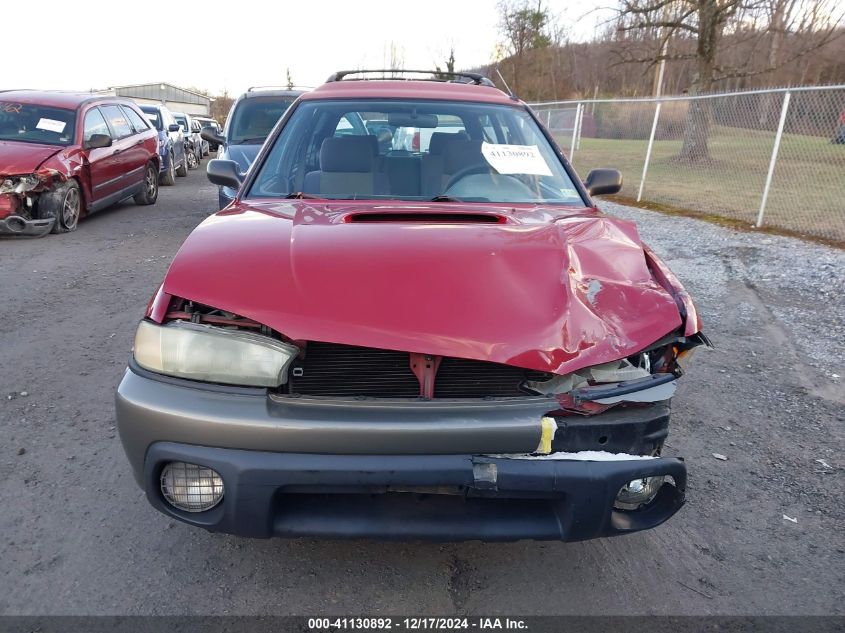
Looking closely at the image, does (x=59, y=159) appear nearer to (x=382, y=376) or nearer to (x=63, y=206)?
(x=63, y=206)

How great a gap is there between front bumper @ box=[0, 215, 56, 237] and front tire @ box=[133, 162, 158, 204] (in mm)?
3096

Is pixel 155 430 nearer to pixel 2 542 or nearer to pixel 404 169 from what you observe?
pixel 2 542

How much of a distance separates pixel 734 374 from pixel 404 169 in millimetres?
2618

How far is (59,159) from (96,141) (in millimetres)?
778

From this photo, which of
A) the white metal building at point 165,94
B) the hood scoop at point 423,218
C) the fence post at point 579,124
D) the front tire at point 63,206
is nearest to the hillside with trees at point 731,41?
the fence post at point 579,124

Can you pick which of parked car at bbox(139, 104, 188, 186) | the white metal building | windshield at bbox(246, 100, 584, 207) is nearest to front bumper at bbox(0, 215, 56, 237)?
parked car at bbox(139, 104, 188, 186)

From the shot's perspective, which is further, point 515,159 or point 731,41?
point 731,41

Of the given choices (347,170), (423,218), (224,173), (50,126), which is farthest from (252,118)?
(423,218)

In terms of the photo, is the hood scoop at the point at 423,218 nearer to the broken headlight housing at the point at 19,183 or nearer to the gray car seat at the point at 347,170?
the gray car seat at the point at 347,170

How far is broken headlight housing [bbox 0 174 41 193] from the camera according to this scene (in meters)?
7.20

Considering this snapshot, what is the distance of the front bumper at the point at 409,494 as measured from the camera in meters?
1.75

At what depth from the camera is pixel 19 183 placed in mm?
7266

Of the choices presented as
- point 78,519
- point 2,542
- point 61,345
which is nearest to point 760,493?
point 78,519

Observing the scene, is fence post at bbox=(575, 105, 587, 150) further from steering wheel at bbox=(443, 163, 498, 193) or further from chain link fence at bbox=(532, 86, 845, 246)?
steering wheel at bbox=(443, 163, 498, 193)
